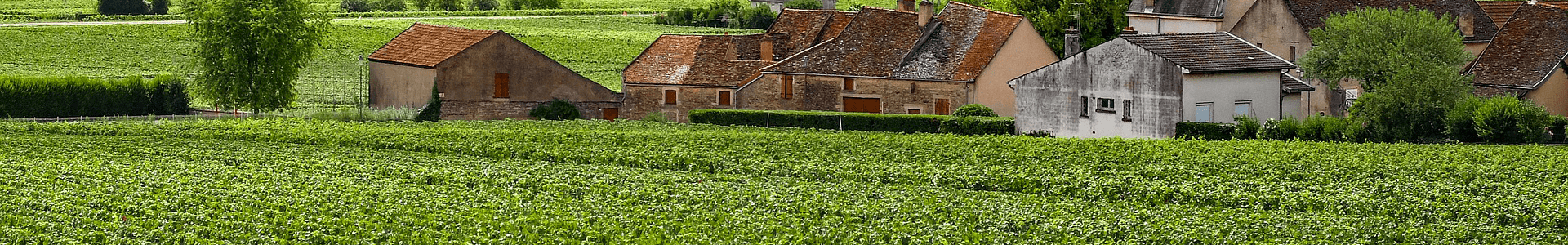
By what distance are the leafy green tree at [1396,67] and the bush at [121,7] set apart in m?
94.3

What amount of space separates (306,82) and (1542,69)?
54233mm

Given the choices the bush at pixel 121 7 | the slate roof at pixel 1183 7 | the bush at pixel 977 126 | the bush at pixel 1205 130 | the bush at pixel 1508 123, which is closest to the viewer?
the bush at pixel 1508 123

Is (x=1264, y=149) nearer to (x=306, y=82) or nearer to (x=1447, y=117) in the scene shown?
(x=1447, y=117)

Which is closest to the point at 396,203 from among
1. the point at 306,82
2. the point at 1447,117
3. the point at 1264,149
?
the point at 1264,149

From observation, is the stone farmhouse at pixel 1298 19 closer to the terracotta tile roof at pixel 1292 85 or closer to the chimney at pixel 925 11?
the terracotta tile roof at pixel 1292 85

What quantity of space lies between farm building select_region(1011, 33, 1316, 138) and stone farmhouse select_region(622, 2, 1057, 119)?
24.3ft

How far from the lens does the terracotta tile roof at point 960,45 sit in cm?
6562

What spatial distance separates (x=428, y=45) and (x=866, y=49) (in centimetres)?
1619

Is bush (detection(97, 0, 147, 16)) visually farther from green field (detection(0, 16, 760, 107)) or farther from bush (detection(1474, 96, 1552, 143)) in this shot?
bush (detection(1474, 96, 1552, 143))

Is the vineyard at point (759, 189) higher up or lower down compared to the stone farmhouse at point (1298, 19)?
lower down

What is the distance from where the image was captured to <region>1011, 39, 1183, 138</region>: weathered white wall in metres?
54.0

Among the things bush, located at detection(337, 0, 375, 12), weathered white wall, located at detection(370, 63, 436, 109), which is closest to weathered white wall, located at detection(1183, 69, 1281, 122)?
weathered white wall, located at detection(370, 63, 436, 109)

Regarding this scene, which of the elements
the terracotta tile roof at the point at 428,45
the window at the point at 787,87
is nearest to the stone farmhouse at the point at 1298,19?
the window at the point at 787,87

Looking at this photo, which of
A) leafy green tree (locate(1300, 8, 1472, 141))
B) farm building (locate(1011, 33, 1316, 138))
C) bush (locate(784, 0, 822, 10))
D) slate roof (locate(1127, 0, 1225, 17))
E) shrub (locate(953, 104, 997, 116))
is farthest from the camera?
bush (locate(784, 0, 822, 10))
